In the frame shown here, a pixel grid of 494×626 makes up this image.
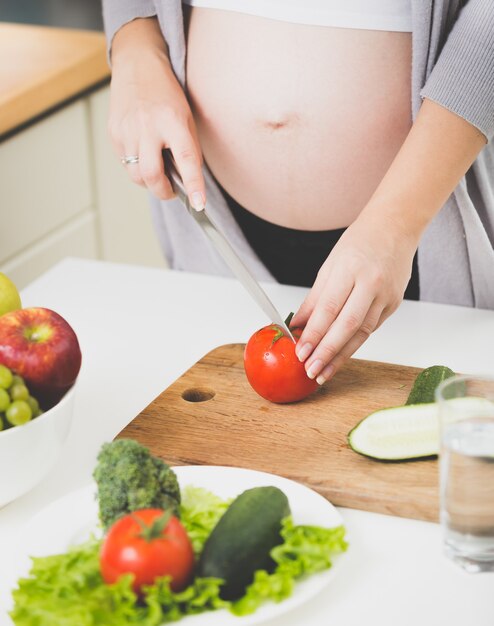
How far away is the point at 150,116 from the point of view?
1298 millimetres

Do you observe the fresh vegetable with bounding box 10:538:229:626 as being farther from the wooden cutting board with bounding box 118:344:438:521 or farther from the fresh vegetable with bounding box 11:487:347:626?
the wooden cutting board with bounding box 118:344:438:521

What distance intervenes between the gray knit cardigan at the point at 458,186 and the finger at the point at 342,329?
0.28m

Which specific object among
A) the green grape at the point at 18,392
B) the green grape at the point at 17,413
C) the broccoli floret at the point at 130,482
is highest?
the green grape at the point at 18,392

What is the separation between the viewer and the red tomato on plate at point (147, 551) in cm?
72

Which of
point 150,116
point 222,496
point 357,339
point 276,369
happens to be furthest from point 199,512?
point 150,116

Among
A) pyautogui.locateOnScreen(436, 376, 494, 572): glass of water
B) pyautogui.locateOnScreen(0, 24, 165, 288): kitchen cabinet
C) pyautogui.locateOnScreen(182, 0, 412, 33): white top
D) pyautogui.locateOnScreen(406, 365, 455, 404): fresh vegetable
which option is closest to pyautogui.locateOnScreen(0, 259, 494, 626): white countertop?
pyautogui.locateOnScreen(436, 376, 494, 572): glass of water

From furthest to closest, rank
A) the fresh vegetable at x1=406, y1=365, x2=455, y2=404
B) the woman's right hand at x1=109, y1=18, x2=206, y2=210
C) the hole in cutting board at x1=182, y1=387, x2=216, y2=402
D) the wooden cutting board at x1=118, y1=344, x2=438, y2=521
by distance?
the woman's right hand at x1=109, y1=18, x2=206, y2=210 → the hole in cutting board at x1=182, y1=387, x2=216, y2=402 → the fresh vegetable at x1=406, y1=365, x2=455, y2=404 → the wooden cutting board at x1=118, y1=344, x2=438, y2=521

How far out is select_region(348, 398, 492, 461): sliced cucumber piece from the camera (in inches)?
37.9

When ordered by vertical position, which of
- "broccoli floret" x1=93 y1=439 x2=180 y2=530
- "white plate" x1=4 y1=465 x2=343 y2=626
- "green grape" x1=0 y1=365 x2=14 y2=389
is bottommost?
"white plate" x1=4 y1=465 x2=343 y2=626

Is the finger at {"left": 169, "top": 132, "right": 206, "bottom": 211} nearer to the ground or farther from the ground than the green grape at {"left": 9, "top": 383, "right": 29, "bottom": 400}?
farther from the ground

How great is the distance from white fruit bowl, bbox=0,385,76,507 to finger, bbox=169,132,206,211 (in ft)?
1.23

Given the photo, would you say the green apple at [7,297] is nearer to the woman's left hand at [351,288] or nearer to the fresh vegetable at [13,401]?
the fresh vegetable at [13,401]

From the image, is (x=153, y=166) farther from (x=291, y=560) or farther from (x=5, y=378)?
(x=291, y=560)

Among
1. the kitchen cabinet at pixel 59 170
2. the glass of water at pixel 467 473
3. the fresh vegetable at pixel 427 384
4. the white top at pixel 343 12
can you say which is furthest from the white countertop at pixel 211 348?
the kitchen cabinet at pixel 59 170
